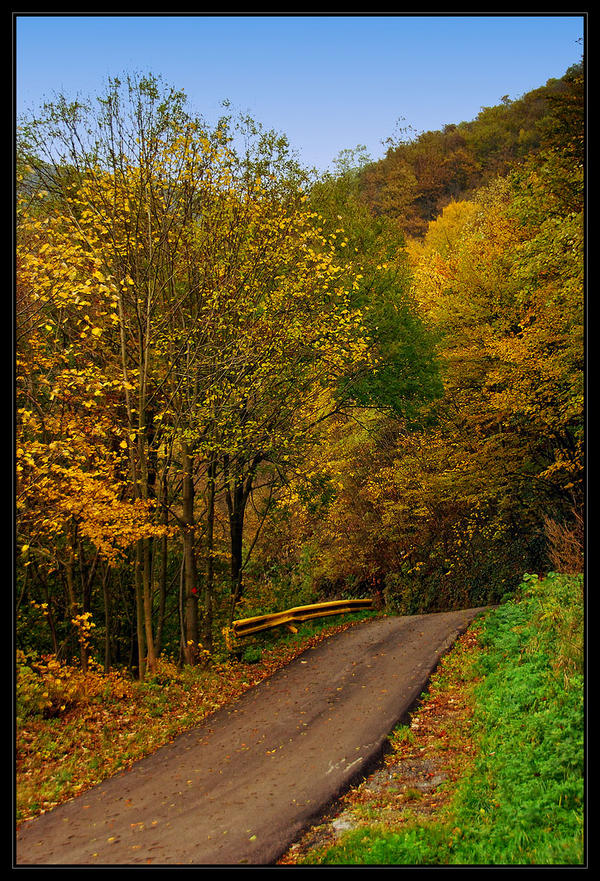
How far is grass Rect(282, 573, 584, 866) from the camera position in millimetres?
4836

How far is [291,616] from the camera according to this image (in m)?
16.3

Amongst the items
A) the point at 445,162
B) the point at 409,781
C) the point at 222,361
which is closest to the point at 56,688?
the point at 409,781

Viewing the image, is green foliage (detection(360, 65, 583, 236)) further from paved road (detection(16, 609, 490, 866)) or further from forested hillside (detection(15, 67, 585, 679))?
paved road (detection(16, 609, 490, 866))

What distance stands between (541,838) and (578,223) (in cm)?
1025

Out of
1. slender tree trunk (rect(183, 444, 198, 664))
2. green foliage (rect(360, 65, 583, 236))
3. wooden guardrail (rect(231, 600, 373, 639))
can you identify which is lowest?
wooden guardrail (rect(231, 600, 373, 639))

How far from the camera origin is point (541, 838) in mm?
4676

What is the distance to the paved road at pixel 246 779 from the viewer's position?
562 centimetres

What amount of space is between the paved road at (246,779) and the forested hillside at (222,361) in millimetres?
3186

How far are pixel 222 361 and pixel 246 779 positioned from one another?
7672mm

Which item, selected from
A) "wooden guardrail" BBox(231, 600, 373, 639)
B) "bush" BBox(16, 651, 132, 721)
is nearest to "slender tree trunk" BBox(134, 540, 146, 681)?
"bush" BBox(16, 651, 132, 721)

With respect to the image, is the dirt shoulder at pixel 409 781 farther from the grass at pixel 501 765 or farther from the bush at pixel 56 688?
the bush at pixel 56 688

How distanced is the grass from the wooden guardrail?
19.1ft
